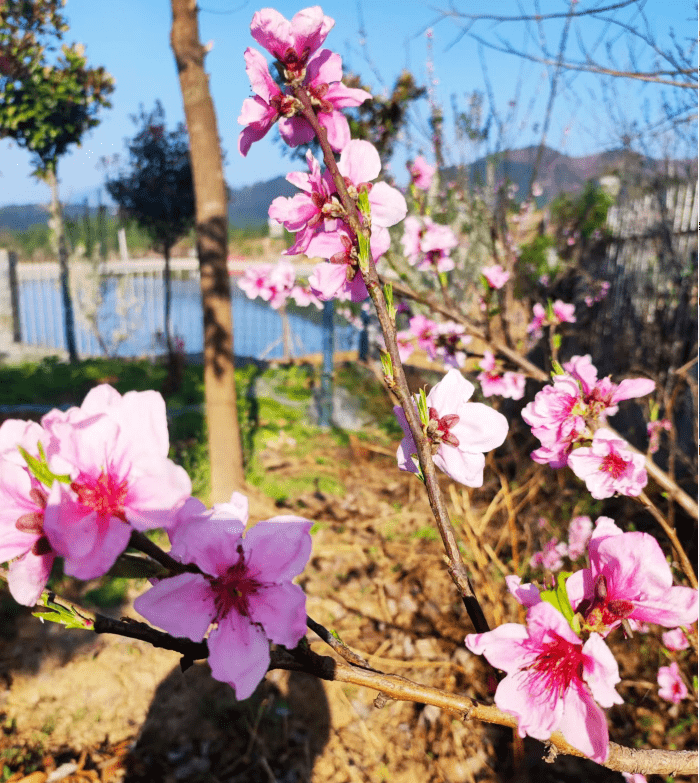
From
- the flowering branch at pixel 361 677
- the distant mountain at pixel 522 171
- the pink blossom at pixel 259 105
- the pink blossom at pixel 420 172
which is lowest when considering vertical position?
the flowering branch at pixel 361 677

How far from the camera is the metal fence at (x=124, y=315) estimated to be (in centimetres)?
902

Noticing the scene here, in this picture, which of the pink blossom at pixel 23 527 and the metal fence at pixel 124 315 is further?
the metal fence at pixel 124 315

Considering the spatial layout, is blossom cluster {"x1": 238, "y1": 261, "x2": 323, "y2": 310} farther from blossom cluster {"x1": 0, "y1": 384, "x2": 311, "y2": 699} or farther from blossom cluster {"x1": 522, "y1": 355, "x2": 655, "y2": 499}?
blossom cluster {"x1": 0, "y1": 384, "x2": 311, "y2": 699}

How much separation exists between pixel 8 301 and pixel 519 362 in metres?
9.62

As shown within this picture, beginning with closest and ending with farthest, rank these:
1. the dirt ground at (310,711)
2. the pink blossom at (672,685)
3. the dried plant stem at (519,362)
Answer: the dried plant stem at (519,362) < the pink blossom at (672,685) < the dirt ground at (310,711)

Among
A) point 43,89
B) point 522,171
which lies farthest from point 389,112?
point 43,89

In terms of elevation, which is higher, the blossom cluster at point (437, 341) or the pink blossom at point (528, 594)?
the blossom cluster at point (437, 341)

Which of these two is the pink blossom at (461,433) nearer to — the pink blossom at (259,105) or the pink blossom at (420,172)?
the pink blossom at (259,105)

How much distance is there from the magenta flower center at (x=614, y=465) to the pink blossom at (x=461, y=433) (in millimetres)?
457

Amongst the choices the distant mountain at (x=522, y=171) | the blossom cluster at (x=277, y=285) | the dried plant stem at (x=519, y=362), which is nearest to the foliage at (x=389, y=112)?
the distant mountain at (x=522, y=171)

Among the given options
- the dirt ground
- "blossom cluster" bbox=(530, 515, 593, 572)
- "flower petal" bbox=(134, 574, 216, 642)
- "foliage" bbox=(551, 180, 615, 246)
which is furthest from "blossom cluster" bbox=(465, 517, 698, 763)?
"foliage" bbox=(551, 180, 615, 246)

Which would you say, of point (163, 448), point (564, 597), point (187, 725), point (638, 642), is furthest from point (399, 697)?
point (638, 642)

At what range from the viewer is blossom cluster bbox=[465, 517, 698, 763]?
554 mm

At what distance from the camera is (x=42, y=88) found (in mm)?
6258
